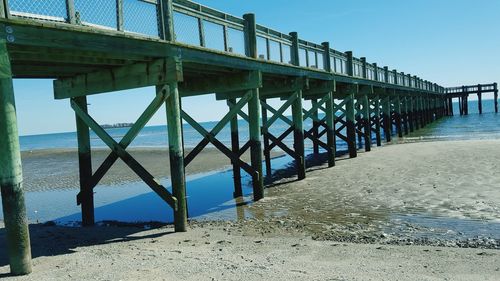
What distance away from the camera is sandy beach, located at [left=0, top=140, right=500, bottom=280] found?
4984mm

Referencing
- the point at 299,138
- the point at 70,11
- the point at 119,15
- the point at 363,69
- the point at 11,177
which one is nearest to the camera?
the point at 11,177

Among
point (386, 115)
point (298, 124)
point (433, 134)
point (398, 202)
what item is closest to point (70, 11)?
point (398, 202)

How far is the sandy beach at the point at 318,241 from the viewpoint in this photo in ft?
16.4

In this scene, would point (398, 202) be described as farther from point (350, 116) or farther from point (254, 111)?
point (350, 116)

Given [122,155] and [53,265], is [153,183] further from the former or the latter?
[53,265]

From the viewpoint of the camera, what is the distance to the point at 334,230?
7.25 m

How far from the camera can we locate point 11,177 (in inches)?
199

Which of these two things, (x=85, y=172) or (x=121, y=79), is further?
(x=85, y=172)

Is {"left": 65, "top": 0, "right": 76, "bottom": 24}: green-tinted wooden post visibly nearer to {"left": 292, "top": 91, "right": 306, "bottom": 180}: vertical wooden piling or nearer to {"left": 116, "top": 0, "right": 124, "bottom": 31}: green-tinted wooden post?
{"left": 116, "top": 0, "right": 124, "bottom": 31}: green-tinted wooden post

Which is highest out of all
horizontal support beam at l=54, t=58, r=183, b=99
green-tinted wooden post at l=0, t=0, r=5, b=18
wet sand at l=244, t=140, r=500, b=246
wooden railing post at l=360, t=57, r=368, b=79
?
wooden railing post at l=360, t=57, r=368, b=79

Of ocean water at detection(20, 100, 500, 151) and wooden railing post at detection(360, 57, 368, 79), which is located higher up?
wooden railing post at detection(360, 57, 368, 79)

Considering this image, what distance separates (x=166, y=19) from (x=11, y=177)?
398 centimetres

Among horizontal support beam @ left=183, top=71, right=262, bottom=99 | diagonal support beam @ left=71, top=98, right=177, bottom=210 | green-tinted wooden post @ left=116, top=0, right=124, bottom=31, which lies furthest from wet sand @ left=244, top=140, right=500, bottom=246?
green-tinted wooden post @ left=116, top=0, right=124, bottom=31

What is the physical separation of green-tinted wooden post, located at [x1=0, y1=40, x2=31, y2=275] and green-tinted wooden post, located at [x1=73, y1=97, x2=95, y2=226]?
387 centimetres
